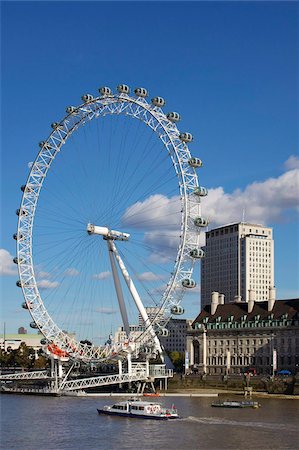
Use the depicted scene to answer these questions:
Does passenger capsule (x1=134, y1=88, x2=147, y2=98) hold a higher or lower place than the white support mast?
higher

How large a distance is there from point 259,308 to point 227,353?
8.15m

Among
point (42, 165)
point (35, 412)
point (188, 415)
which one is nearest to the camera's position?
point (188, 415)

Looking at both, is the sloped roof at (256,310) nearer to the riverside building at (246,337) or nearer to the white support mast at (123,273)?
the riverside building at (246,337)

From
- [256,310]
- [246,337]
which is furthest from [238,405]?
[256,310]

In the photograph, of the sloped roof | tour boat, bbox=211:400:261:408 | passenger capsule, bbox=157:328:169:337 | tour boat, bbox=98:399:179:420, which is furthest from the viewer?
the sloped roof

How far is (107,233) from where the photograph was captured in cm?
9194

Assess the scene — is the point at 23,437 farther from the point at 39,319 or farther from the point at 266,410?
the point at 39,319

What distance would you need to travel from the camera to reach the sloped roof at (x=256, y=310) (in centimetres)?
11838

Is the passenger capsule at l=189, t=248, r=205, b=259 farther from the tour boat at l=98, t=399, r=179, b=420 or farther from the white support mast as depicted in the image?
the tour boat at l=98, t=399, r=179, b=420

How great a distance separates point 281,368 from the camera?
382 feet

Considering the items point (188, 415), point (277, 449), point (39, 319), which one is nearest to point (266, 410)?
point (188, 415)

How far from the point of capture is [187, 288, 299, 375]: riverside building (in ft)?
383

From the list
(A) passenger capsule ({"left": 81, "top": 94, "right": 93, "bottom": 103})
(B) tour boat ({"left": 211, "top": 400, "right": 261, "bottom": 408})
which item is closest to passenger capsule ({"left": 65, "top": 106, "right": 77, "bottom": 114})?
(A) passenger capsule ({"left": 81, "top": 94, "right": 93, "bottom": 103})

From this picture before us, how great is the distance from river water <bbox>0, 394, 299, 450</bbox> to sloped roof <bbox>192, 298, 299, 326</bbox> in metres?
40.1
